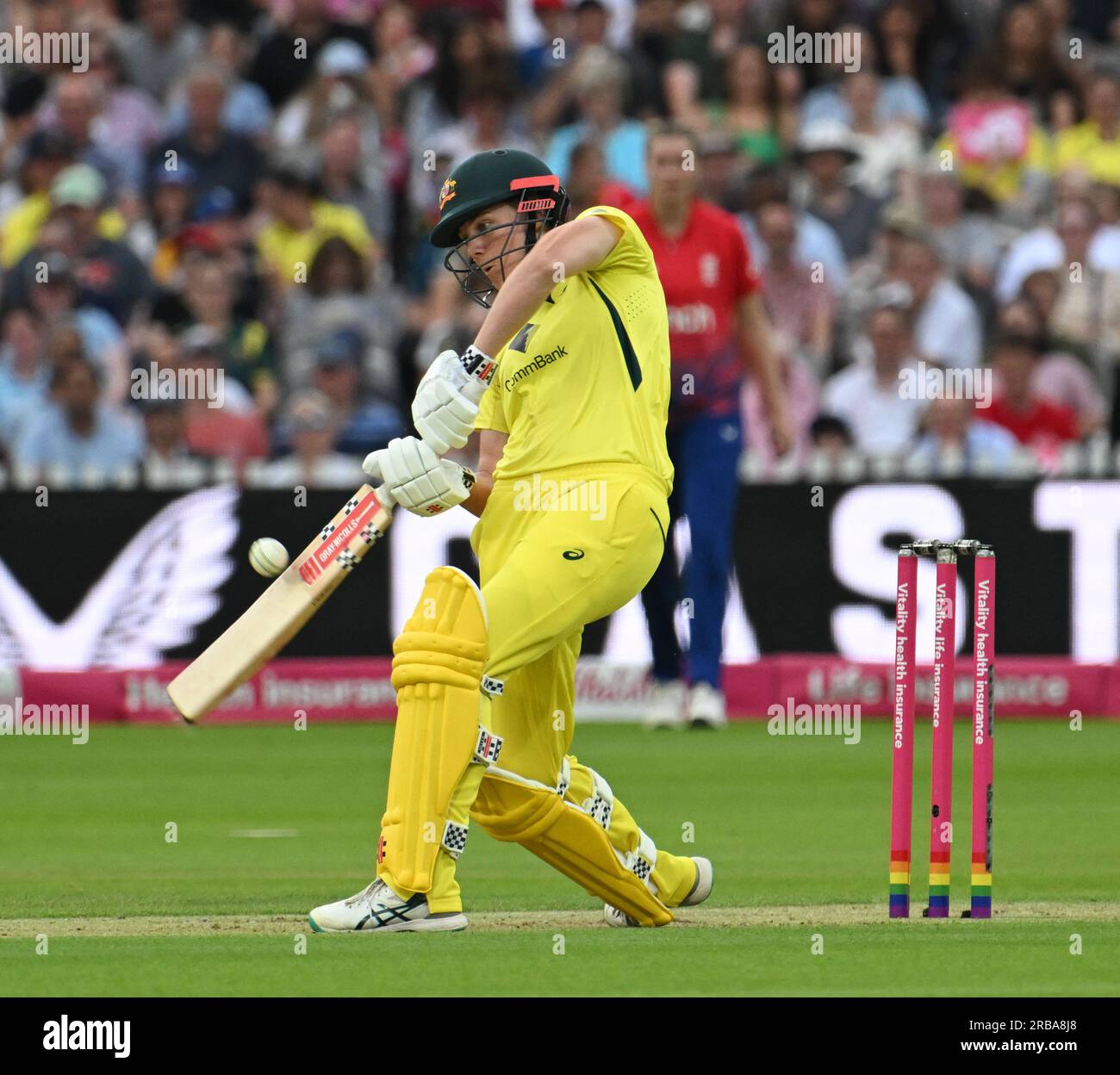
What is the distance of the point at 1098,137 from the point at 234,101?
20.6 feet

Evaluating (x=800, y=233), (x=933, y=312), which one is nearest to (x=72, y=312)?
(x=800, y=233)

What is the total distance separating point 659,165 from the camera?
11805 millimetres

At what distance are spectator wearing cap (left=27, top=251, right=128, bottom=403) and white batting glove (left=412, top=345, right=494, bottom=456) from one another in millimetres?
10298

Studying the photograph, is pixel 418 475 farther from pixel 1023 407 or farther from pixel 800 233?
pixel 800 233

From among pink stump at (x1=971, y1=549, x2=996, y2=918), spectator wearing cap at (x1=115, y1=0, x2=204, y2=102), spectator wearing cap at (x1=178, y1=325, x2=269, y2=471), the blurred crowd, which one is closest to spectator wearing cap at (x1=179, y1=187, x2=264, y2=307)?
the blurred crowd

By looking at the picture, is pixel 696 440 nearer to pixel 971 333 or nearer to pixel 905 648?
pixel 971 333

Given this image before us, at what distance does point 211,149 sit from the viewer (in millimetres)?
17641

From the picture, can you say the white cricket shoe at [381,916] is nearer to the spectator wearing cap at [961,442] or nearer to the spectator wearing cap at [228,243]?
the spectator wearing cap at [961,442]

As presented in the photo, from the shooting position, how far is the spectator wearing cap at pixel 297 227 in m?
16.8

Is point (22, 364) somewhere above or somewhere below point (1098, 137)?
below

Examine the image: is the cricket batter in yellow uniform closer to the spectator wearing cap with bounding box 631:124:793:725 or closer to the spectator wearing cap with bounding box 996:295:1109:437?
the spectator wearing cap with bounding box 631:124:793:725

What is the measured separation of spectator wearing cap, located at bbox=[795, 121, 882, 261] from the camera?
16.9 m

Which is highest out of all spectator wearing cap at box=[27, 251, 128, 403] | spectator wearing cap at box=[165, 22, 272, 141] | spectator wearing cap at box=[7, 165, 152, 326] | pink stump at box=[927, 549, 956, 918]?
spectator wearing cap at box=[165, 22, 272, 141]
